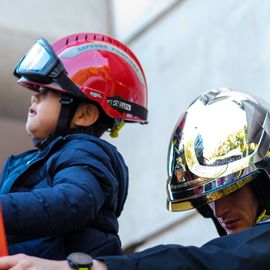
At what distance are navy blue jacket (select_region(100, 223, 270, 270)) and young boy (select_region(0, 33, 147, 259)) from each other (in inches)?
14.7

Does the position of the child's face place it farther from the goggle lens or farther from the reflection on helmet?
the reflection on helmet

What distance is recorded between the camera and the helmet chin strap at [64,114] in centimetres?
373

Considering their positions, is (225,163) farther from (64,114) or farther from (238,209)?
(64,114)

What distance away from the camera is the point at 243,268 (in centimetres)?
295

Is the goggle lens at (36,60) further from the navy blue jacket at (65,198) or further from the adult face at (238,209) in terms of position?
the adult face at (238,209)

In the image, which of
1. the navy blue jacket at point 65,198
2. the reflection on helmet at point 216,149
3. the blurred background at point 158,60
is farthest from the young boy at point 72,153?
the blurred background at point 158,60

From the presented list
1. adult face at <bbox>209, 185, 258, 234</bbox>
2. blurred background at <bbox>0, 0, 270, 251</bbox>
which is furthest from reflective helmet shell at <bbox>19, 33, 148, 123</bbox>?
blurred background at <bbox>0, 0, 270, 251</bbox>

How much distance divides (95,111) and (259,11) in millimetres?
3394

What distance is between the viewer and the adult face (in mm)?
3477

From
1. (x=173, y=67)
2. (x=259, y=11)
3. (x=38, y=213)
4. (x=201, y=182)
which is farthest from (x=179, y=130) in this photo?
(x=173, y=67)

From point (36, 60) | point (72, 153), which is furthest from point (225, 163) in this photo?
point (36, 60)

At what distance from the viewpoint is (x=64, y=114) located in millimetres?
3729

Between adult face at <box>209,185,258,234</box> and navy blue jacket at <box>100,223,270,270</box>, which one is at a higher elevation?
adult face at <box>209,185,258,234</box>

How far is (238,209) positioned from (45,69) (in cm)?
75
